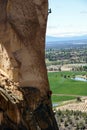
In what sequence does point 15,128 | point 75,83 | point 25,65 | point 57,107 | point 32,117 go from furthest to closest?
1. point 75,83
2. point 57,107
3. point 25,65
4. point 32,117
5. point 15,128

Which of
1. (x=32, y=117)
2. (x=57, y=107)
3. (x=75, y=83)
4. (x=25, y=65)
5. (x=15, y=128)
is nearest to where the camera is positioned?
(x=15, y=128)

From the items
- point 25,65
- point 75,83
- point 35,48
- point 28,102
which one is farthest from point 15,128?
point 75,83

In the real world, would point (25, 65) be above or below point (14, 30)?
below

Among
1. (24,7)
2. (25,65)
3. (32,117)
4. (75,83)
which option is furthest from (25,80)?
(75,83)

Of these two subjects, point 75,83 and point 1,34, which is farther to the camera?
point 75,83

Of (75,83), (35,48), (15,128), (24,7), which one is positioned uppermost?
(24,7)

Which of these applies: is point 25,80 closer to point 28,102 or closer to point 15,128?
point 28,102

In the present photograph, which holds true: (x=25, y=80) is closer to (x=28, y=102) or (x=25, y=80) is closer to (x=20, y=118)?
(x=28, y=102)
